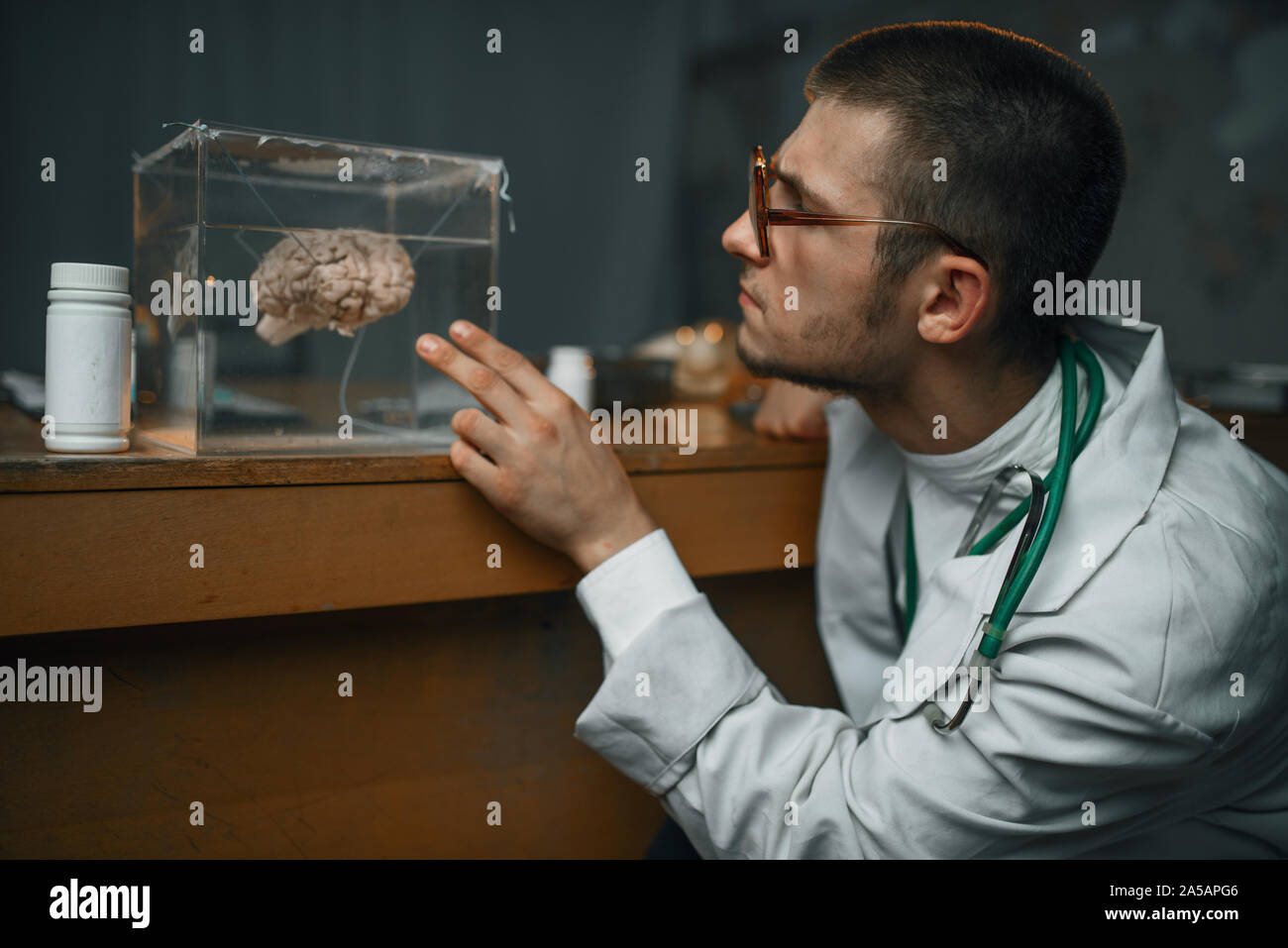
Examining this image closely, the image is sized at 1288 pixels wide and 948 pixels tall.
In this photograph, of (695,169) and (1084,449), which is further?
(695,169)

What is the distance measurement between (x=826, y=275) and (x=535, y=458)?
353 mm

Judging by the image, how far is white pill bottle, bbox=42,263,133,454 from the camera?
0.76m

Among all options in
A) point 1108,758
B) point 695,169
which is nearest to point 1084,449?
point 1108,758

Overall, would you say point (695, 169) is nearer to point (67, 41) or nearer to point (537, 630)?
point (67, 41)

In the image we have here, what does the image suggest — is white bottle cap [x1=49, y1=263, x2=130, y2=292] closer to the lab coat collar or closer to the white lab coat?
the white lab coat

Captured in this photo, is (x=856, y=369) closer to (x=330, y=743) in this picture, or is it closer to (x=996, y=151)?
(x=996, y=151)

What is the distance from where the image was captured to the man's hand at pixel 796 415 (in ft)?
3.98

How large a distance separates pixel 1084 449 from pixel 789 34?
8.30ft

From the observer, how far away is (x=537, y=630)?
3.47ft

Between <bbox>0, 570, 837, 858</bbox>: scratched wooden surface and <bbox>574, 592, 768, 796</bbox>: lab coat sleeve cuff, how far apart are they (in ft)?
0.65

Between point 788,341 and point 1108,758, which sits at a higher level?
point 788,341

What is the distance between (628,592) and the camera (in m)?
0.88

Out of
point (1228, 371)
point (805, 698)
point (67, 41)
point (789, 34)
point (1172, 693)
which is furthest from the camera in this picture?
point (789, 34)

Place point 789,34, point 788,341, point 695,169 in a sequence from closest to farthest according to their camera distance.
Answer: point 788,341, point 789,34, point 695,169
